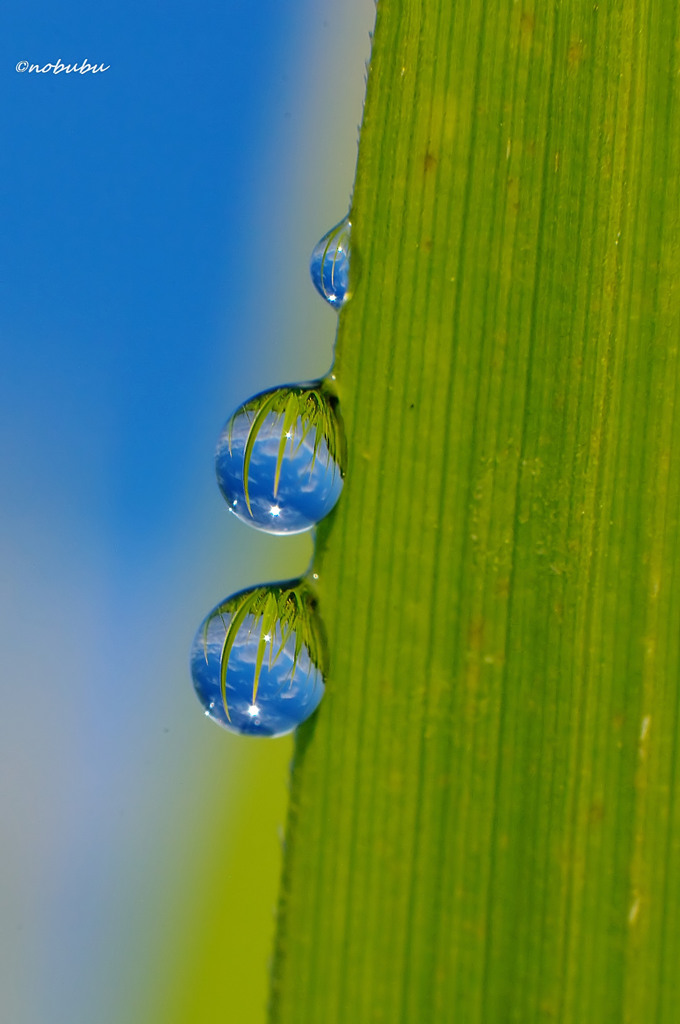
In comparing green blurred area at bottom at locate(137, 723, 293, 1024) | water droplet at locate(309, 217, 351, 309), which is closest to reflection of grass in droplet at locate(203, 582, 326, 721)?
green blurred area at bottom at locate(137, 723, 293, 1024)

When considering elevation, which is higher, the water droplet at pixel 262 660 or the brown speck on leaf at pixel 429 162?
the brown speck on leaf at pixel 429 162

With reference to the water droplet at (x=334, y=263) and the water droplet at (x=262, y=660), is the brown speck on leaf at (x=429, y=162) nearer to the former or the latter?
the water droplet at (x=334, y=263)

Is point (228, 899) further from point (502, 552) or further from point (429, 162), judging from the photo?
point (429, 162)

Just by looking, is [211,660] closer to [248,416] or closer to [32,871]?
[248,416]

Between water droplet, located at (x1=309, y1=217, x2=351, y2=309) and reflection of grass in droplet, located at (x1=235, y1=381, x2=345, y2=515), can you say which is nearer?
reflection of grass in droplet, located at (x1=235, y1=381, x2=345, y2=515)

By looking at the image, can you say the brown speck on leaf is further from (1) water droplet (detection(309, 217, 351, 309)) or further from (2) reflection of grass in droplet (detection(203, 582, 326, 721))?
(2) reflection of grass in droplet (detection(203, 582, 326, 721))

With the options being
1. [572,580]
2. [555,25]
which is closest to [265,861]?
[572,580]

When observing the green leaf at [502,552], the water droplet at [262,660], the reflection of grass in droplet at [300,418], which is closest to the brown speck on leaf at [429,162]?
the green leaf at [502,552]
